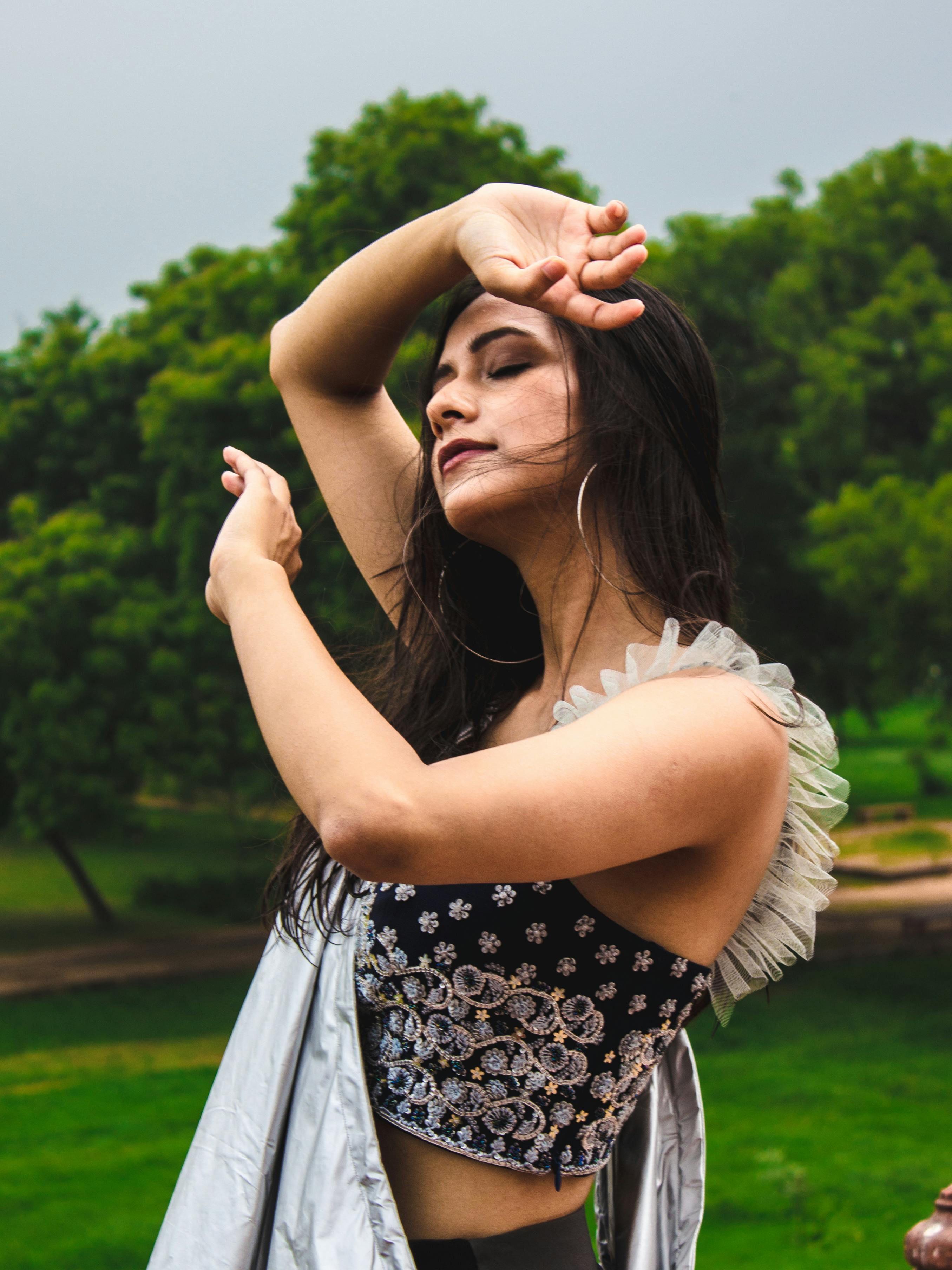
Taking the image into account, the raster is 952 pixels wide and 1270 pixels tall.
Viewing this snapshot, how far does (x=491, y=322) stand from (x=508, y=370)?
0.24 feet

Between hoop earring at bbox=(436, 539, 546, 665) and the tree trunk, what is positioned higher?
hoop earring at bbox=(436, 539, 546, 665)

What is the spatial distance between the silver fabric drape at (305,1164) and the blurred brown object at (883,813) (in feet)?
63.6

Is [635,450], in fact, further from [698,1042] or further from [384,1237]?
[698,1042]

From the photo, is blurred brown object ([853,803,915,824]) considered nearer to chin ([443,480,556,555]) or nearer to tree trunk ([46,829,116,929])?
tree trunk ([46,829,116,929])

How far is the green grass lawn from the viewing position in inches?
264

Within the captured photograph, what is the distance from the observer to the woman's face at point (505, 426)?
168 cm

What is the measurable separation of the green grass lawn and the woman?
5142mm

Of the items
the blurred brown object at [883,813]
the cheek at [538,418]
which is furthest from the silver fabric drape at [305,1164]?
the blurred brown object at [883,813]

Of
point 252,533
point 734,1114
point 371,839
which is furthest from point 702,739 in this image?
point 734,1114

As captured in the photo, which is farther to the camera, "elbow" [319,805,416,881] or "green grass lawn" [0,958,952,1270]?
"green grass lawn" [0,958,952,1270]

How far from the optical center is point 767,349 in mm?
11602

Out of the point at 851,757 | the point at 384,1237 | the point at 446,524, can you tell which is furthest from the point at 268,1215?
the point at 851,757

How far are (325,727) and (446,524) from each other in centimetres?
67

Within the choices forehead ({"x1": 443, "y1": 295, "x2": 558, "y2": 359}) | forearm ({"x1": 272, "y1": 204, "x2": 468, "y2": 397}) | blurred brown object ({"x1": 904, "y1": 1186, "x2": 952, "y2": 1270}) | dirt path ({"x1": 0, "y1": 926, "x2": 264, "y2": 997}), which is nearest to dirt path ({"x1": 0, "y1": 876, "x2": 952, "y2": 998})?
dirt path ({"x1": 0, "y1": 926, "x2": 264, "y2": 997})
